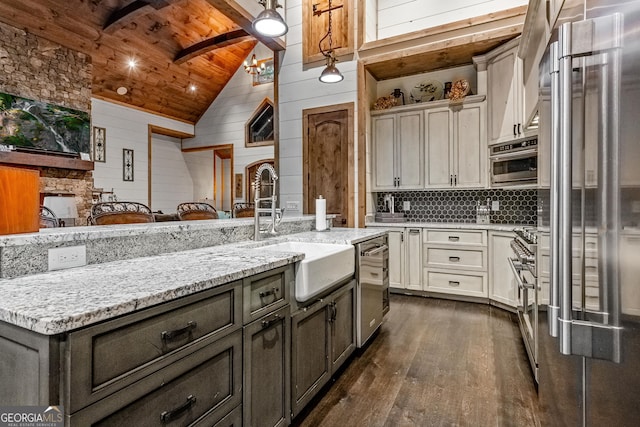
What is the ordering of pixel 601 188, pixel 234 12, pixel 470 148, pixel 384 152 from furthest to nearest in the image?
pixel 384 152, pixel 470 148, pixel 234 12, pixel 601 188

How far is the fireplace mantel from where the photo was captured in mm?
5304

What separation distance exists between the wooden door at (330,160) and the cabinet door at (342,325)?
1.77 metres

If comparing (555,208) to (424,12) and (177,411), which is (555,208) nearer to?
(177,411)

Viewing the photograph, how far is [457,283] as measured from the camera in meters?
3.93

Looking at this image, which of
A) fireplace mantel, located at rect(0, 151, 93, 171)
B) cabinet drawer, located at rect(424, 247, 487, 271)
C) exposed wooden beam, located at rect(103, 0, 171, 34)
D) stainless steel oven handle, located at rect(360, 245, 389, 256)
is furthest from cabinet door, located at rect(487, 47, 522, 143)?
fireplace mantel, located at rect(0, 151, 93, 171)

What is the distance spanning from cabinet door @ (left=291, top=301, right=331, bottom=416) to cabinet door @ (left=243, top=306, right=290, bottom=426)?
0.26 ft

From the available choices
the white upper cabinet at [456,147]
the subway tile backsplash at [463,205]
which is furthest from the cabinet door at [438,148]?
the subway tile backsplash at [463,205]

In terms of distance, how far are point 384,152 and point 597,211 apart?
389cm

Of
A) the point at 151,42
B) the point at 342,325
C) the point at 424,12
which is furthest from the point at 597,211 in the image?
the point at 151,42

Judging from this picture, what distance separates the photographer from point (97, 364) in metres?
0.83

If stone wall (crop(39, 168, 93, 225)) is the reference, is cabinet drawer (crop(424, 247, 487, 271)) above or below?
below

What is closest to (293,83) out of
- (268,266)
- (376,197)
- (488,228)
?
(376,197)

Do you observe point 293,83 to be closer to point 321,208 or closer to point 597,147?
point 321,208

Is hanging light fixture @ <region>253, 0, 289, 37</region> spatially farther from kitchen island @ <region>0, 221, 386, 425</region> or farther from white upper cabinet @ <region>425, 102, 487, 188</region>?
white upper cabinet @ <region>425, 102, 487, 188</region>
